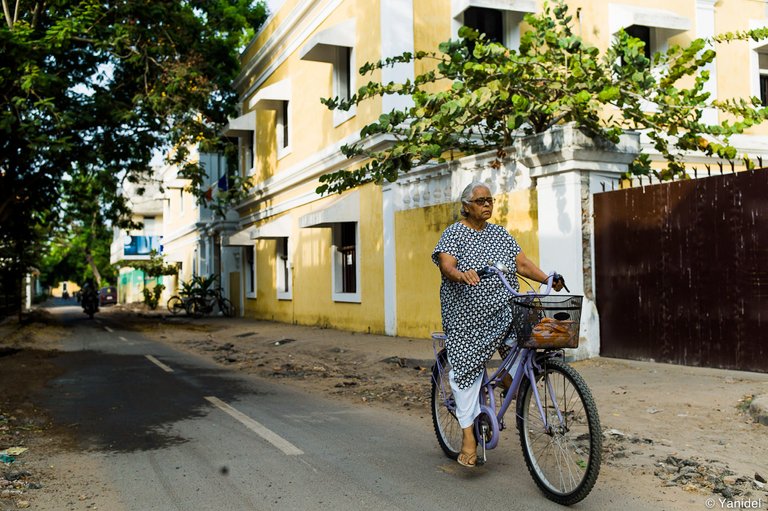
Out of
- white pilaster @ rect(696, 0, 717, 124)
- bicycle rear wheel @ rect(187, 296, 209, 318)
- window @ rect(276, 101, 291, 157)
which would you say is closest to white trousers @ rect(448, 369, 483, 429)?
white pilaster @ rect(696, 0, 717, 124)

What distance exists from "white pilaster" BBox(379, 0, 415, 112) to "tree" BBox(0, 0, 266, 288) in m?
6.42

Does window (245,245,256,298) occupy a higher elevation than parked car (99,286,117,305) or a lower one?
higher

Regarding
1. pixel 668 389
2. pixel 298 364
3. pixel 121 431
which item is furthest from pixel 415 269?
pixel 121 431

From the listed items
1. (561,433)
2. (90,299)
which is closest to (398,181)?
(561,433)

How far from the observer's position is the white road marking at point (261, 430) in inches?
231

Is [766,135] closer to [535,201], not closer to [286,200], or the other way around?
[535,201]

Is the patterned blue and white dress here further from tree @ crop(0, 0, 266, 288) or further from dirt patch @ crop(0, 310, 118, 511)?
tree @ crop(0, 0, 266, 288)

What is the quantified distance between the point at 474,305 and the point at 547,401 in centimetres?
79

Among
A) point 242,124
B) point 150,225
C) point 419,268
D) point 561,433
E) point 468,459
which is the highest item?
point 242,124

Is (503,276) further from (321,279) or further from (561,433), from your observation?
(321,279)

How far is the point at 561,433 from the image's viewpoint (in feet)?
13.9

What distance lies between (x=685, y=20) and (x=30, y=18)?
1523 centimetres

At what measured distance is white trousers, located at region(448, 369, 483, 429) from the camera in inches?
189

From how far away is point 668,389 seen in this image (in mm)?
7781
